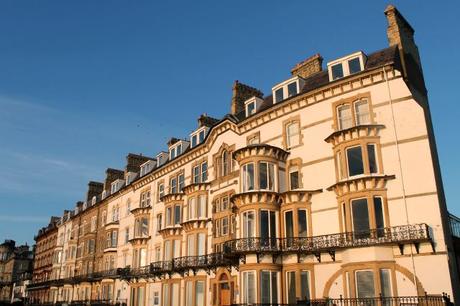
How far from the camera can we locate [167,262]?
36500mm

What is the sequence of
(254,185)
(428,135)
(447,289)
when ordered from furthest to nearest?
(254,185) < (428,135) < (447,289)

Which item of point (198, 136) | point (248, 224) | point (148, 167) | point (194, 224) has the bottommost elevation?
point (248, 224)

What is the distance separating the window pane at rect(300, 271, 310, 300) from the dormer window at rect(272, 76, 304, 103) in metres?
12.2

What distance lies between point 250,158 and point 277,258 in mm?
6728

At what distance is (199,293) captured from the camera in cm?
3269

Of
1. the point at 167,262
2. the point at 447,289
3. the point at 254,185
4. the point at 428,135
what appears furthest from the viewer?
the point at 167,262

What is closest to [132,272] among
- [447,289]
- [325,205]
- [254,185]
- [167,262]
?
[167,262]

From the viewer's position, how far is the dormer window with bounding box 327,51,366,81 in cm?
2625

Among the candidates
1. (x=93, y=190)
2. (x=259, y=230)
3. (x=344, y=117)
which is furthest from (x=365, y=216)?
(x=93, y=190)

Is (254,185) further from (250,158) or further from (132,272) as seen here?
(132,272)

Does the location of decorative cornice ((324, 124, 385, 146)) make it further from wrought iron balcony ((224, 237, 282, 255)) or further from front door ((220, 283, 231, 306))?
front door ((220, 283, 231, 306))

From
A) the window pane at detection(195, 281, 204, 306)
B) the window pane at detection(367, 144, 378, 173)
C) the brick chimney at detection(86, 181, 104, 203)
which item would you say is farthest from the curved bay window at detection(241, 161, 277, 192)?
the brick chimney at detection(86, 181, 104, 203)

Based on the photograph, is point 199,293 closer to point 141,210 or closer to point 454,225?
point 141,210

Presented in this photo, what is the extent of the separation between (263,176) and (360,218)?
7.11 metres
